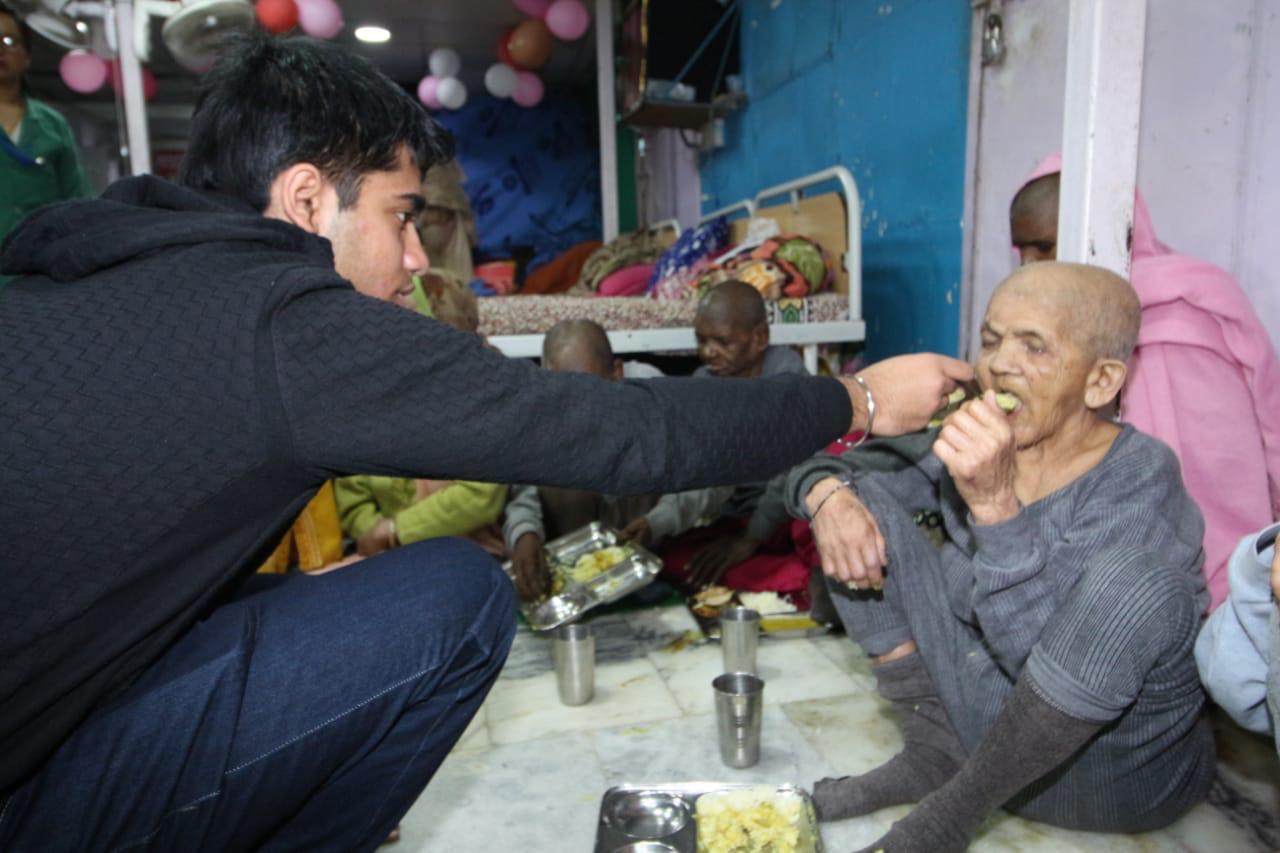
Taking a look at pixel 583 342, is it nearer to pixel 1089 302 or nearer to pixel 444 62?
pixel 1089 302

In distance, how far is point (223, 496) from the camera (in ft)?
3.22

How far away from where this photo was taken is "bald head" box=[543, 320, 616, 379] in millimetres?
2900

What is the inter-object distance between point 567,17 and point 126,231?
604 centimetres

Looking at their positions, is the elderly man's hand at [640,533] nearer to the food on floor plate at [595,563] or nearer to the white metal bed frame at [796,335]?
the food on floor plate at [595,563]

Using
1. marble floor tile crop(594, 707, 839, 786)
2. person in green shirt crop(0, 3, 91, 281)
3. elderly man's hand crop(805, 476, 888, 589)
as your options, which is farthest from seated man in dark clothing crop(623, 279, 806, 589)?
person in green shirt crop(0, 3, 91, 281)

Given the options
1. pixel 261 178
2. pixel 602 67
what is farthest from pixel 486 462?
pixel 602 67

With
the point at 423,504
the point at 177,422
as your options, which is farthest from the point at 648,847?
the point at 423,504

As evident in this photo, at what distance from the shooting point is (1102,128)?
1.65 metres

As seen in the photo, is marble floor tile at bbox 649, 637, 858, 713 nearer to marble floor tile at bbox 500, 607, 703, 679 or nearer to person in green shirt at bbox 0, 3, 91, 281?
marble floor tile at bbox 500, 607, 703, 679

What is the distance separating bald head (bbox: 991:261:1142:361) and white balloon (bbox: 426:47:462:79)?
7403mm

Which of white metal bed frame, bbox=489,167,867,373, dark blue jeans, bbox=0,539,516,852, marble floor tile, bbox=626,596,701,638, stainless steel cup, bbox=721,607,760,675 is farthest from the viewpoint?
white metal bed frame, bbox=489,167,867,373

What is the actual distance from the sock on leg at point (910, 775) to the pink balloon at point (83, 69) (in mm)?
6886

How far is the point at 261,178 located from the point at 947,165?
287cm

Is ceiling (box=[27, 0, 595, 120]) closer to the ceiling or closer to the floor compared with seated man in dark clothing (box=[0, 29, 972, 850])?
closer to the ceiling
